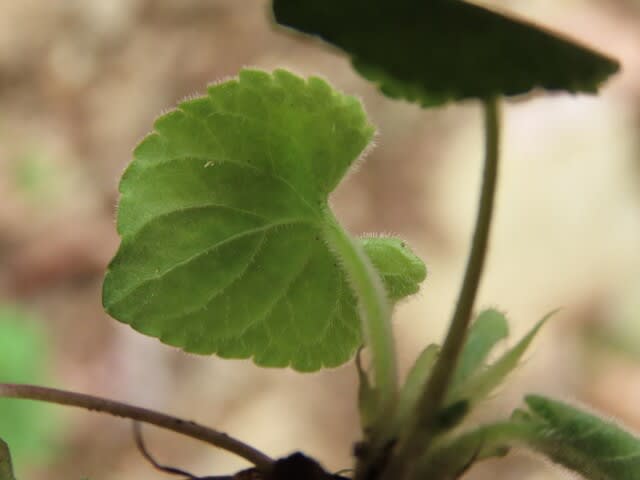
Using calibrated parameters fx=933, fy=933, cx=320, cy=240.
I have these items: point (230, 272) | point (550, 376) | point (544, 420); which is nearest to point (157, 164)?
point (230, 272)

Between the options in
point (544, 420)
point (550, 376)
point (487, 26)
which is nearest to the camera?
point (487, 26)

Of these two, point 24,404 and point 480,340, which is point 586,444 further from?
point 24,404

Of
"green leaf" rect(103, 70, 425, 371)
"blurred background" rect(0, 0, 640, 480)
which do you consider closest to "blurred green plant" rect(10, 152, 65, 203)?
"blurred background" rect(0, 0, 640, 480)

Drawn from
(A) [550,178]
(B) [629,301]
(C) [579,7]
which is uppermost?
(C) [579,7]

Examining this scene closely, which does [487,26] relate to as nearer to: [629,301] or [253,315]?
[253,315]

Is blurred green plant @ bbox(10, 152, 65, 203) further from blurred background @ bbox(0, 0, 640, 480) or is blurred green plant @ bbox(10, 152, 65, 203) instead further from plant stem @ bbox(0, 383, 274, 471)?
plant stem @ bbox(0, 383, 274, 471)

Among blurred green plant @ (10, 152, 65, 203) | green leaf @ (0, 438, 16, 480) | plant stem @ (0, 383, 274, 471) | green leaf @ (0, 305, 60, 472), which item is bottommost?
green leaf @ (0, 305, 60, 472)

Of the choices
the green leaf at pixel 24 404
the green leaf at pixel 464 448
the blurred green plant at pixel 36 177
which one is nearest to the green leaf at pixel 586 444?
the green leaf at pixel 464 448
